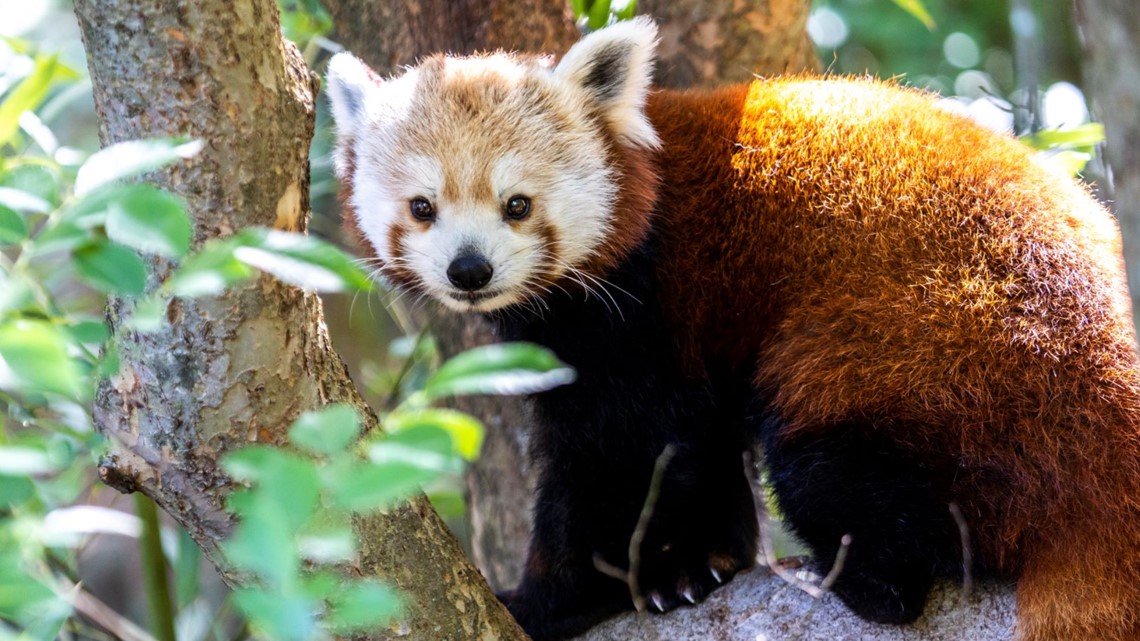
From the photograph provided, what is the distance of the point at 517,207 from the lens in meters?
3.10

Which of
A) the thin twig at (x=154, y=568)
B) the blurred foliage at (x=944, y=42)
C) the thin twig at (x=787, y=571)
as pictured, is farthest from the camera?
the blurred foliage at (x=944, y=42)

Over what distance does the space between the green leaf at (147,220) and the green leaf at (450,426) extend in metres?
0.32

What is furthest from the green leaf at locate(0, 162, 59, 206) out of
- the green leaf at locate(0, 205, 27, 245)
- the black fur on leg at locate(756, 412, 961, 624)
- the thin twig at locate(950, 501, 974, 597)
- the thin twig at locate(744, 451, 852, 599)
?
the thin twig at locate(950, 501, 974, 597)

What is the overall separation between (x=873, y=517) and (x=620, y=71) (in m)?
1.53

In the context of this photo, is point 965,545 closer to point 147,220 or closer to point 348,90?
point 147,220

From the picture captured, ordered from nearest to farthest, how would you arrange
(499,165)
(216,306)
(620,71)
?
(216,306) < (499,165) < (620,71)

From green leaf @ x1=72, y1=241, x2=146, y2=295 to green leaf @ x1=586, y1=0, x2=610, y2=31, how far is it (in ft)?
8.59

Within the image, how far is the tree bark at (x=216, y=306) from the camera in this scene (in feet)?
6.67

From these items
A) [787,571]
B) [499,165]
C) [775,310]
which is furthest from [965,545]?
[499,165]

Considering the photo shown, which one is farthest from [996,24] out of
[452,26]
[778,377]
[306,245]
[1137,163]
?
[306,245]

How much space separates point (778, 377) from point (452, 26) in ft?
6.15

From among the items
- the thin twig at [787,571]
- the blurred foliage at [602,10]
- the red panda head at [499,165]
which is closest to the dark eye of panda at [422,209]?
the red panda head at [499,165]

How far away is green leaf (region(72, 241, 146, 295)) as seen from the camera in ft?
4.27

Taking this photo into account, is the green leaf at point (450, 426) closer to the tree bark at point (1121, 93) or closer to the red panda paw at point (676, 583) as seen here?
the tree bark at point (1121, 93)
